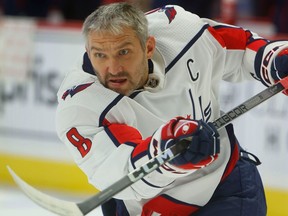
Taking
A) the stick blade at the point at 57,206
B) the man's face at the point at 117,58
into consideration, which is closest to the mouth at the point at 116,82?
the man's face at the point at 117,58

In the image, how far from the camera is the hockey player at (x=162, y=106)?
7.72ft

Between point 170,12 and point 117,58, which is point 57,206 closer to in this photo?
point 117,58

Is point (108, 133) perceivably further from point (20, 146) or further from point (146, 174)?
point (20, 146)

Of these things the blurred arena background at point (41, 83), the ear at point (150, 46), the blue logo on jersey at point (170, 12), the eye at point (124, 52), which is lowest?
the blurred arena background at point (41, 83)

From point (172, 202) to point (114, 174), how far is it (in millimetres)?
344

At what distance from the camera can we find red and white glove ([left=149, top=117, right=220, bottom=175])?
2223mm

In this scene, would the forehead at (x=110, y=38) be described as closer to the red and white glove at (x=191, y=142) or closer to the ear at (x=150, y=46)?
the ear at (x=150, y=46)

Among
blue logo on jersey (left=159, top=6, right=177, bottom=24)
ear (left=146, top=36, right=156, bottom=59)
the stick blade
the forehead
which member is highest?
the forehead

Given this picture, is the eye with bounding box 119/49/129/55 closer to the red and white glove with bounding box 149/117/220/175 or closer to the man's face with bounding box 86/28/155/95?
the man's face with bounding box 86/28/155/95

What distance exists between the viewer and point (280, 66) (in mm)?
2758

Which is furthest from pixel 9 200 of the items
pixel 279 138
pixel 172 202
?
pixel 172 202

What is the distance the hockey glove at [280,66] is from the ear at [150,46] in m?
A: 0.43

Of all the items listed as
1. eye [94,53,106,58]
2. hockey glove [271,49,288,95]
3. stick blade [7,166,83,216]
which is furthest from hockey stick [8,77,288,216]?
eye [94,53,106,58]

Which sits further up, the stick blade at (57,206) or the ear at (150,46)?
the ear at (150,46)
